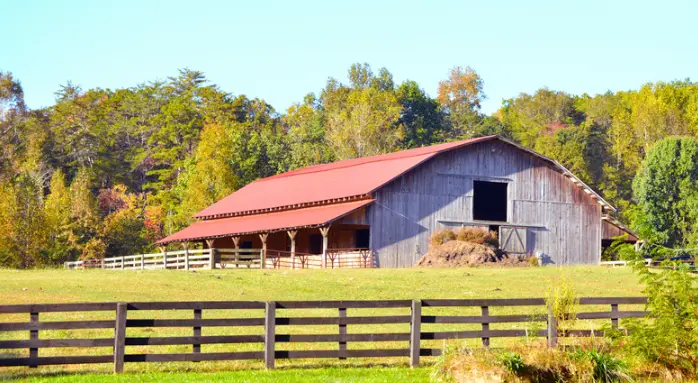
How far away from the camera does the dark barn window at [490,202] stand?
5538 centimetres

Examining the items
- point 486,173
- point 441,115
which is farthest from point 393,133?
point 486,173

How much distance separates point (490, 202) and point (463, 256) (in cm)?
1213

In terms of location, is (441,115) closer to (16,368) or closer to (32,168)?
(32,168)

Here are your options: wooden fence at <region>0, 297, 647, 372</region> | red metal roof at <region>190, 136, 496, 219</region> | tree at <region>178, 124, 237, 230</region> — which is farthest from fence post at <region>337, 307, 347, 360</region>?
tree at <region>178, 124, 237, 230</region>

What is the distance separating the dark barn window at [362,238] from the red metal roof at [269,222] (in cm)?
188

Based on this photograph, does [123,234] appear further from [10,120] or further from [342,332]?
[342,332]

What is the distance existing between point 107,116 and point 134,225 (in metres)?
34.1

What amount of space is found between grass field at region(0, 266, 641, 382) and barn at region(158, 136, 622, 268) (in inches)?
276

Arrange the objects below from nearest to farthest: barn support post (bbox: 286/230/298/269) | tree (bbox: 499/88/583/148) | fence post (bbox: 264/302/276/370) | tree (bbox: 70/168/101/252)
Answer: fence post (bbox: 264/302/276/370) → barn support post (bbox: 286/230/298/269) → tree (bbox: 70/168/101/252) → tree (bbox: 499/88/583/148)

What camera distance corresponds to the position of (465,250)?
46.7 m

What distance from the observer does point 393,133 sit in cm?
9206

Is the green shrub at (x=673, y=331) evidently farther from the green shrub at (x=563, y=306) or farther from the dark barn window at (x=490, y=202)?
the dark barn window at (x=490, y=202)

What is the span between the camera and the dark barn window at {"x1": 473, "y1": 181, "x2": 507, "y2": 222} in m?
55.4

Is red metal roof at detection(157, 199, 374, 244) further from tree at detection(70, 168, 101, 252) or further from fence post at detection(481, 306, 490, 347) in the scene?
fence post at detection(481, 306, 490, 347)
